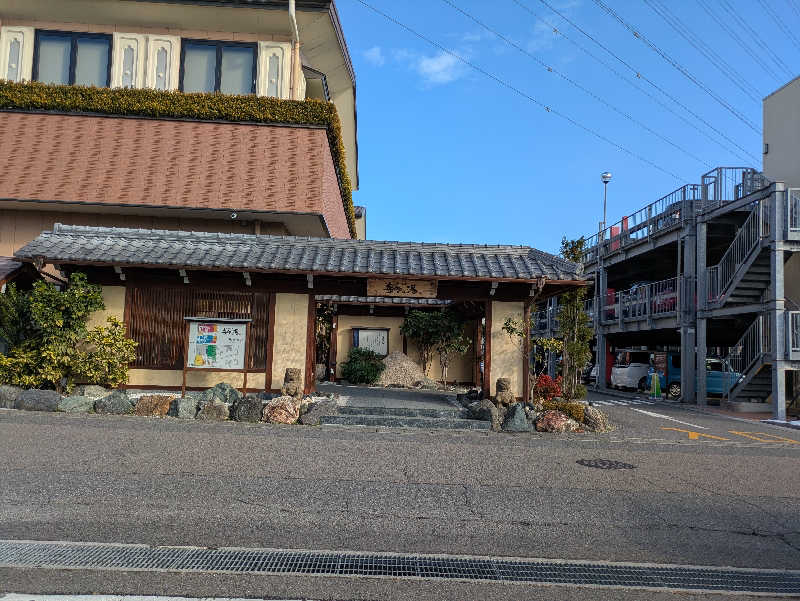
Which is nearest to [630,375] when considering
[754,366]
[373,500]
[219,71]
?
[754,366]

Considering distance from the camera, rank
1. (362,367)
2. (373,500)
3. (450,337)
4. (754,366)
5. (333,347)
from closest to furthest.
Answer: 1. (373,500)
2. (754,366)
3. (362,367)
4. (450,337)
5. (333,347)

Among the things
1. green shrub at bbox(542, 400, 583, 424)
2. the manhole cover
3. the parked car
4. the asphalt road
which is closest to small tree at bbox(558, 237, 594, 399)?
green shrub at bbox(542, 400, 583, 424)

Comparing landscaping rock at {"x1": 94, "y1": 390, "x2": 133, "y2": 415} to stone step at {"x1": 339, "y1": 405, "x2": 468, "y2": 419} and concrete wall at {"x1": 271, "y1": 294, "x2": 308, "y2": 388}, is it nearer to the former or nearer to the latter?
concrete wall at {"x1": 271, "y1": 294, "x2": 308, "y2": 388}

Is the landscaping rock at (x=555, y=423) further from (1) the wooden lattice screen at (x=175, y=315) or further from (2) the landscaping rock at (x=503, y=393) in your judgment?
(1) the wooden lattice screen at (x=175, y=315)

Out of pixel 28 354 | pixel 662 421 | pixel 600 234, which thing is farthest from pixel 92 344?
pixel 600 234

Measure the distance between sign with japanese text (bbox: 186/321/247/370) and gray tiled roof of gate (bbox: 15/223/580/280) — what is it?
1.26 metres

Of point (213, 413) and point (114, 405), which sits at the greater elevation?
point (114, 405)

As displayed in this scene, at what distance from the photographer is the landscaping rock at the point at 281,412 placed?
1130cm

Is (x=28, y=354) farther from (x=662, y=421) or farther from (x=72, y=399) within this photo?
(x=662, y=421)

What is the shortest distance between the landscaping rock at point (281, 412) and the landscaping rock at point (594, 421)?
582 centimetres

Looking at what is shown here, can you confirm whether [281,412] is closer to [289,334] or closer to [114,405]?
[289,334]

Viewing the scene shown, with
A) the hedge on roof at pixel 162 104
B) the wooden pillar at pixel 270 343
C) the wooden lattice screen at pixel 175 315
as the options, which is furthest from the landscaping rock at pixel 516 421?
the hedge on roof at pixel 162 104

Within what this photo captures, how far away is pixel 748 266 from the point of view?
766 inches

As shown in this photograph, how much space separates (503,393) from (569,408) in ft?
4.57
